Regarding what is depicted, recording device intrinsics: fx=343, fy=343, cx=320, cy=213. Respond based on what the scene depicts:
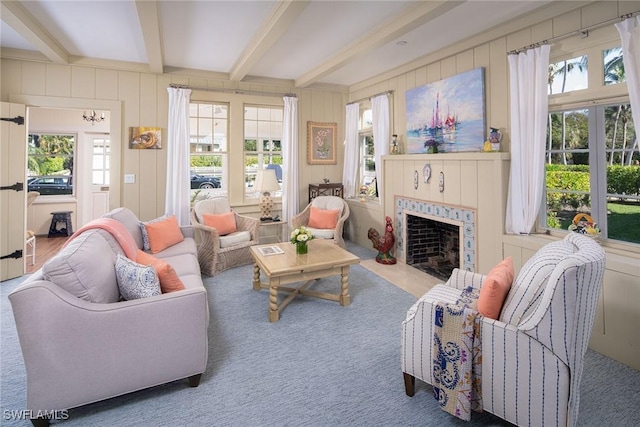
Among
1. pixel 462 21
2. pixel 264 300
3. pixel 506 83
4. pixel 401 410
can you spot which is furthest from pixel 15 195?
pixel 506 83

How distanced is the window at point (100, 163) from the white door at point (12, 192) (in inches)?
122

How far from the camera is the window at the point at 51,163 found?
668 centimetres

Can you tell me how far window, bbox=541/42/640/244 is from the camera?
8.77 feet

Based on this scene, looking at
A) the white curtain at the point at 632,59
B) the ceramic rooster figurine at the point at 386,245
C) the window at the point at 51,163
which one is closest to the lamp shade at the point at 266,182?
the ceramic rooster figurine at the point at 386,245

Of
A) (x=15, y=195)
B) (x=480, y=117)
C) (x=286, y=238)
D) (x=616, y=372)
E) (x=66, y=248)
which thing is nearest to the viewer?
(x=66, y=248)

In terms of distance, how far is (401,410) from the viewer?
6.31 ft

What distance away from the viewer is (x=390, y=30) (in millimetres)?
3445

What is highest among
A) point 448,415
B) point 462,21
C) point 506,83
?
point 462,21

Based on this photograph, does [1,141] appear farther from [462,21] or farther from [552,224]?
[552,224]

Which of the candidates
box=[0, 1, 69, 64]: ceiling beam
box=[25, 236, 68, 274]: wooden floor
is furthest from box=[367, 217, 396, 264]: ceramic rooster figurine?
box=[25, 236, 68, 274]: wooden floor

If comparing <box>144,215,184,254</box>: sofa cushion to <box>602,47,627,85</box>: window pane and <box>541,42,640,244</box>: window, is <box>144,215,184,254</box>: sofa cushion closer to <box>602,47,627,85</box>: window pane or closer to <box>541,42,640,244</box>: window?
<box>541,42,640,244</box>: window

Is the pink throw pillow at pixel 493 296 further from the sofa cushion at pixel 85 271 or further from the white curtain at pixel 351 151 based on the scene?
the white curtain at pixel 351 151

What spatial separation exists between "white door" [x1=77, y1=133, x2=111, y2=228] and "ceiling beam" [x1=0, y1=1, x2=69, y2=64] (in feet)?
9.91

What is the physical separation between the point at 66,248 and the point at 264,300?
1.86m
